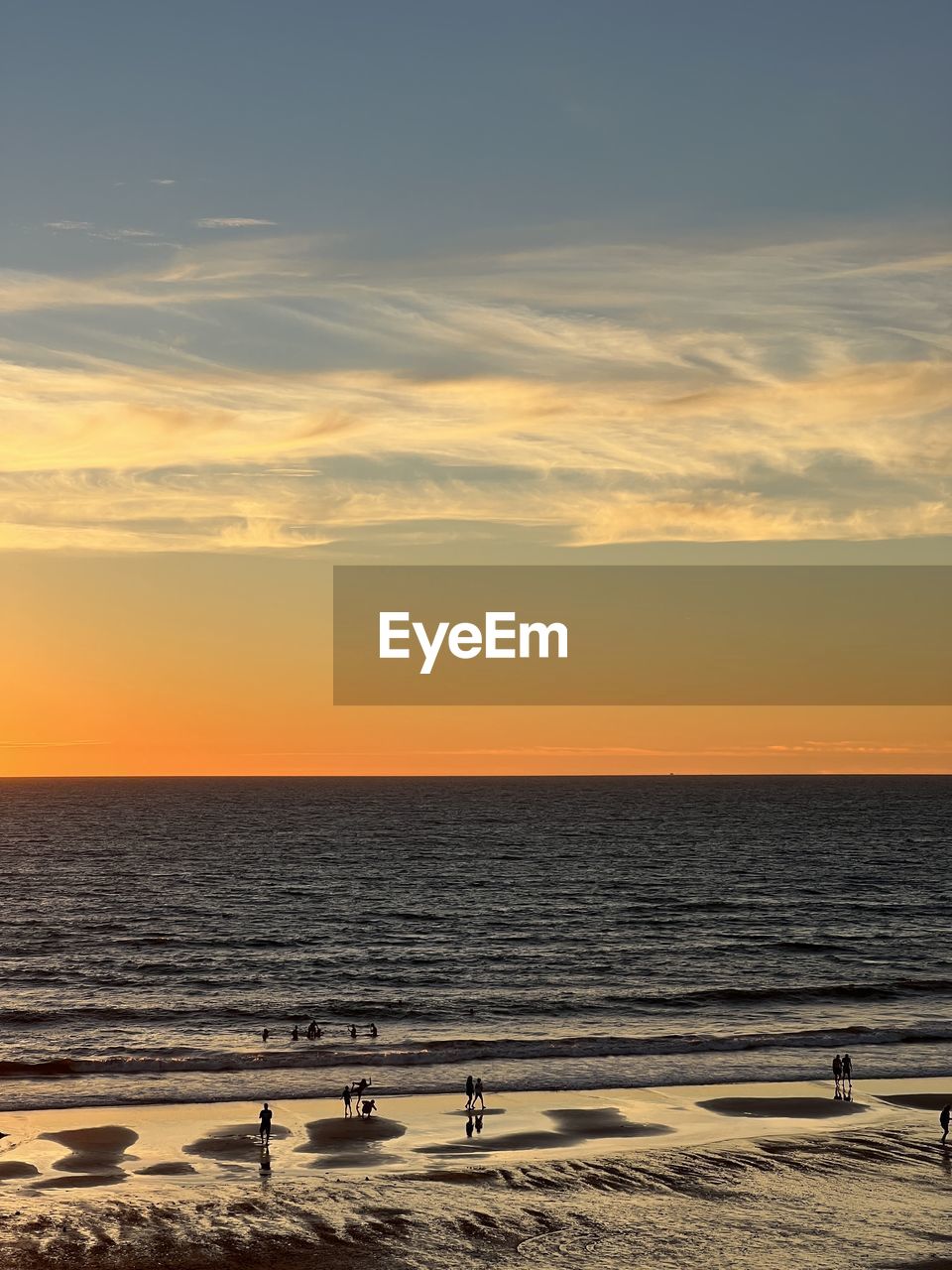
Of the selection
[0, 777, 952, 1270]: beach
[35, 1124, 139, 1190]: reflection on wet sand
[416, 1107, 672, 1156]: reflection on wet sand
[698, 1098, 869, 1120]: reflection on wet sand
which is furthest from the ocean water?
[416, 1107, 672, 1156]: reflection on wet sand

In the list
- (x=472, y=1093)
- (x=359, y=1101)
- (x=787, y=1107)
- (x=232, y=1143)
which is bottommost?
→ (x=787, y=1107)

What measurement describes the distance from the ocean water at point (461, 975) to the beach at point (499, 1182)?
393cm

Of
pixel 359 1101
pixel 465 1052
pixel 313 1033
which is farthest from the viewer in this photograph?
pixel 313 1033

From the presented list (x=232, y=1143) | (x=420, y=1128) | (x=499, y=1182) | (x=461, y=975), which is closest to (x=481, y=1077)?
(x=420, y=1128)

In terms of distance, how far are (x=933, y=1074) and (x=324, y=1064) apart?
23597 millimetres

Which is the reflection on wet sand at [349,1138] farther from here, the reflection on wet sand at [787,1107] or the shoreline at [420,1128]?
the reflection on wet sand at [787,1107]

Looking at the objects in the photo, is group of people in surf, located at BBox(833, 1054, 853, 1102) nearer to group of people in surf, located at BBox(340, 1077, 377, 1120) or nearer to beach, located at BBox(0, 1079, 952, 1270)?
beach, located at BBox(0, 1079, 952, 1270)

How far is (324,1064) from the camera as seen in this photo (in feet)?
168

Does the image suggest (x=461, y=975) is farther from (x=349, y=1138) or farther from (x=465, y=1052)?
(x=349, y=1138)

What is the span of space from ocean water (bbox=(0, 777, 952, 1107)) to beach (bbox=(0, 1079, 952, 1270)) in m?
3.93

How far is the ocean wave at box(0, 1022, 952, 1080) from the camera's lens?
50375 mm

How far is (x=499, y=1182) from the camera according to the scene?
35.2 m

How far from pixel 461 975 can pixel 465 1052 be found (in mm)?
18973

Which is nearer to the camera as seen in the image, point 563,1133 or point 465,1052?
point 563,1133
